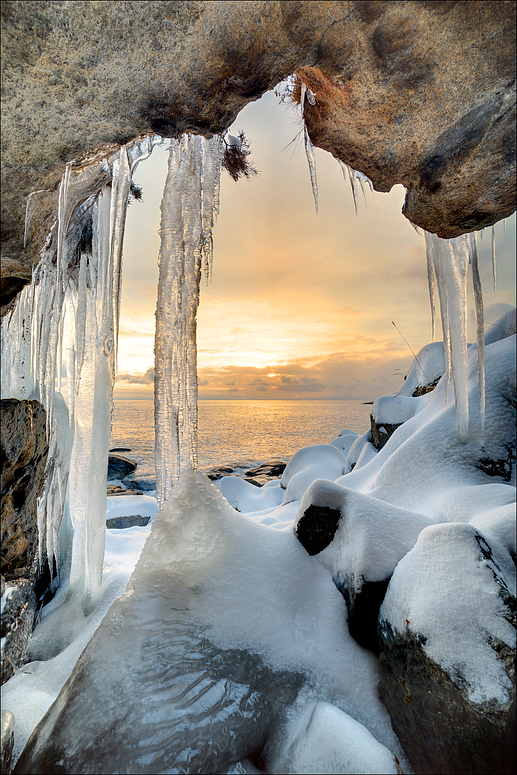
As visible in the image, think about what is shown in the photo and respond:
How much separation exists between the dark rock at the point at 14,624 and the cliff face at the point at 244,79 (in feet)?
6.61

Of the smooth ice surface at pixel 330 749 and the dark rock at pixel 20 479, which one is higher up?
the dark rock at pixel 20 479

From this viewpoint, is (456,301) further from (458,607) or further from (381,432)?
(381,432)

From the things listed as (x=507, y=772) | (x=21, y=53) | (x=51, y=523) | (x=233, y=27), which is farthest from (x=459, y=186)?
(x=51, y=523)

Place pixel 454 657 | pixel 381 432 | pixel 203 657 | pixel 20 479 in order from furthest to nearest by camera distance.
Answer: pixel 381 432
pixel 20 479
pixel 203 657
pixel 454 657

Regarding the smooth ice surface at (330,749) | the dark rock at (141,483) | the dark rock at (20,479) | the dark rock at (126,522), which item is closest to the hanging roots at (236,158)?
the dark rock at (20,479)

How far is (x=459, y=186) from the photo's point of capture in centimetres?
212

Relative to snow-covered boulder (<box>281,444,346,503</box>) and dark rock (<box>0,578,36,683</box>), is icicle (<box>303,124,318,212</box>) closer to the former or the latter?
dark rock (<box>0,578,36,683</box>)

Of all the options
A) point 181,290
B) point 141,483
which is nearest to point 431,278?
point 181,290

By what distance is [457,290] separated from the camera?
10.0 feet

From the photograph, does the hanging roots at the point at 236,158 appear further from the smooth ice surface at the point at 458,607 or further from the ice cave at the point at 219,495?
the smooth ice surface at the point at 458,607

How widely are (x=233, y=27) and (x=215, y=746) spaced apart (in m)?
4.08

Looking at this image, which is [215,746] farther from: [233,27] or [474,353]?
[474,353]

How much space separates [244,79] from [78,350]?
285 cm

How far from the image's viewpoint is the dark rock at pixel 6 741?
173cm
